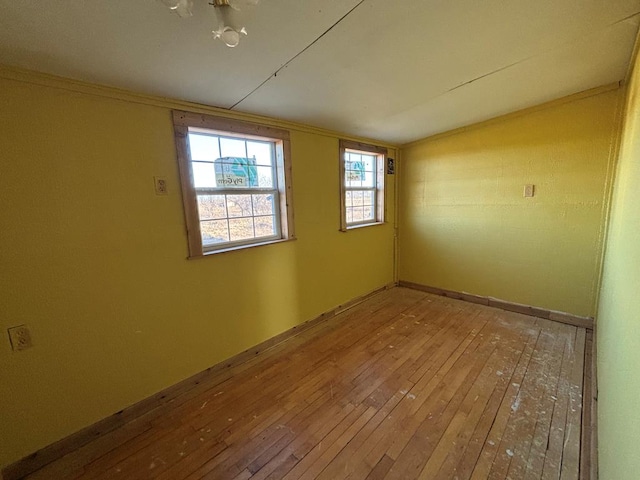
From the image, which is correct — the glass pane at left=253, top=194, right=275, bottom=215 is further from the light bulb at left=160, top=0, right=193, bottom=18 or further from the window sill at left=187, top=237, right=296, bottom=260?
the light bulb at left=160, top=0, right=193, bottom=18

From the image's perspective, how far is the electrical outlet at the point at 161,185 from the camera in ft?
5.76

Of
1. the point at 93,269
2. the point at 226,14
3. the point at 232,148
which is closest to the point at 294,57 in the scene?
the point at 226,14

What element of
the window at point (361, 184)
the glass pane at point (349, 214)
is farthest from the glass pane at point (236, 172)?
the glass pane at point (349, 214)

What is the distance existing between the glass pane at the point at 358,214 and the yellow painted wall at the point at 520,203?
81 cm

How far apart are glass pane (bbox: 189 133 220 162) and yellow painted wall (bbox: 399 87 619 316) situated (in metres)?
2.68

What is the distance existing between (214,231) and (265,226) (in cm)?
49

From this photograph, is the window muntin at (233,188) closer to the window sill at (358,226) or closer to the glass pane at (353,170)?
the window sill at (358,226)

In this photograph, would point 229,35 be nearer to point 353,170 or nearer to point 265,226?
point 265,226

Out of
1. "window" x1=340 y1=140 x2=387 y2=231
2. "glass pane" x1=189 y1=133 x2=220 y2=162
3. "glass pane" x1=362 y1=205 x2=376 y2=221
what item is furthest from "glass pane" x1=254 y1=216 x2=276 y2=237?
"glass pane" x1=362 y1=205 x2=376 y2=221

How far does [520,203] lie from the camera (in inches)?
111

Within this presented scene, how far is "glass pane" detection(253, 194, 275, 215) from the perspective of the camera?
7.76 feet

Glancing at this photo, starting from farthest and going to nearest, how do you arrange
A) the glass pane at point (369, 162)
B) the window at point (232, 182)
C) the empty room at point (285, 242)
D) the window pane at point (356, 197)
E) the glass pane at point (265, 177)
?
the glass pane at point (369, 162) < the window pane at point (356, 197) < the glass pane at point (265, 177) < the window at point (232, 182) < the empty room at point (285, 242)

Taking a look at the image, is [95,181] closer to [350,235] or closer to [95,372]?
[95,372]

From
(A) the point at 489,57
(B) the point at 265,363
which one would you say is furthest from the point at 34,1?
(B) the point at 265,363
